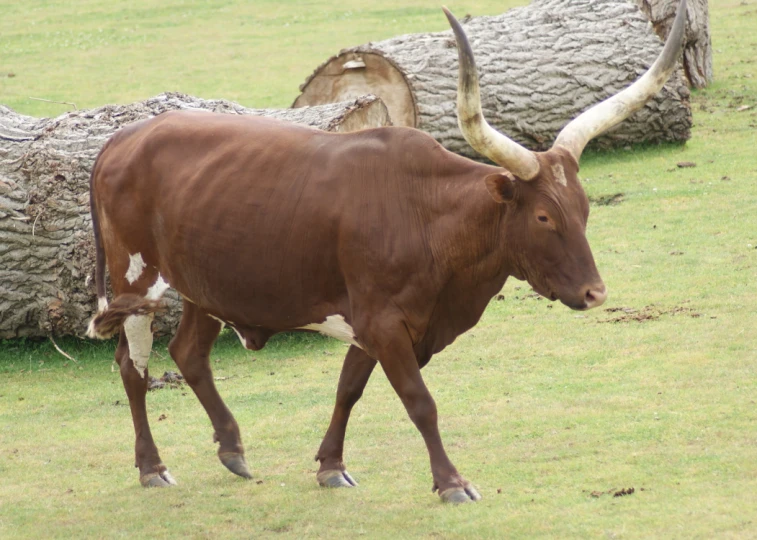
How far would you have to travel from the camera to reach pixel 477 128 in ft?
18.8

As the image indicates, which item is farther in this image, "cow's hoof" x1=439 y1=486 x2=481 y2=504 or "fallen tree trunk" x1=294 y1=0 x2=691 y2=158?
"fallen tree trunk" x1=294 y1=0 x2=691 y2=158

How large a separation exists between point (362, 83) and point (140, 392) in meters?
7.45

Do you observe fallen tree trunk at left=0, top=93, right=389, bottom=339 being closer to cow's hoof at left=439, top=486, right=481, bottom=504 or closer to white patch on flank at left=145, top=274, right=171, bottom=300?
white patch on flank at left=145, top=274, right=171, bottom=300

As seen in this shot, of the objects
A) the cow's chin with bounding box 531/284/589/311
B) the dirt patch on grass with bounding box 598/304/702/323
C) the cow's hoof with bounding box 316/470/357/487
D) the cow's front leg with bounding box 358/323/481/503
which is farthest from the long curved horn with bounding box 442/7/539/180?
the dirt patch on grass with bounding box 598/304/702/323

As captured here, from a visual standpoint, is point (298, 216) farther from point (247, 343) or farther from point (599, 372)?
point (599, 372)

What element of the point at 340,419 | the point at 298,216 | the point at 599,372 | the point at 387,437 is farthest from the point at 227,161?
the point at 599,372

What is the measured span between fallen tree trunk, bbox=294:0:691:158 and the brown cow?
6.81 meters

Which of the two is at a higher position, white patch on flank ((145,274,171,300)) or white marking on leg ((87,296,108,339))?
white patch on flank ((145,274,171,300))

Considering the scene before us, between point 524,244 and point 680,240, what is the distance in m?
5.85

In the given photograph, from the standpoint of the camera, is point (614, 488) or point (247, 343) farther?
point (247, 343)

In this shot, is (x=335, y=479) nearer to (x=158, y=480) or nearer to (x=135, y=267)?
(x=158, y=480)

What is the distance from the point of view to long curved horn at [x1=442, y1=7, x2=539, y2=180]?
5.52 meters

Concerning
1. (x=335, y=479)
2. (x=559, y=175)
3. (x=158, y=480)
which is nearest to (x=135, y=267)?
(x=158, y=480)

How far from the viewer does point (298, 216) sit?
644 centimetres
